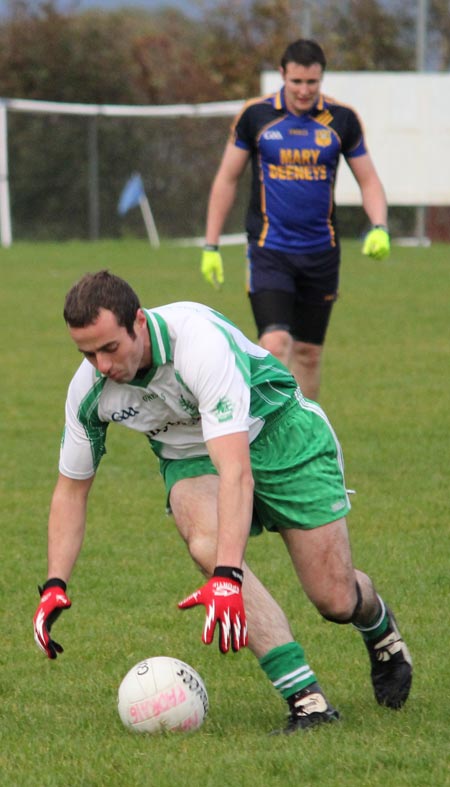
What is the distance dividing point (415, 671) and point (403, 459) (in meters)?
3.91

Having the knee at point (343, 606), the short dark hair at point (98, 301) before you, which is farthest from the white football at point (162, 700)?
the short dark hair at point (98, 301)

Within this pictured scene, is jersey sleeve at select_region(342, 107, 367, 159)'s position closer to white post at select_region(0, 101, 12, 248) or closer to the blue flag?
white post at select_region(0, 101, 12, 248)

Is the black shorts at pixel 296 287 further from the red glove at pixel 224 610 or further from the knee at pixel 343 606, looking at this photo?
the red glove at pixel 224 610

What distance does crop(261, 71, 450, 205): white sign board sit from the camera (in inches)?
1110

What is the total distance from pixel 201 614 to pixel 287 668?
156 centimetres

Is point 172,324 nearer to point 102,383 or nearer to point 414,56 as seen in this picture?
point 102,383

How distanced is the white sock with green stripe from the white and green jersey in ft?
2.25

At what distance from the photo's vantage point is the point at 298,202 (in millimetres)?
8977

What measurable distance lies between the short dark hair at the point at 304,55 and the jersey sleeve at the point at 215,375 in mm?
4372

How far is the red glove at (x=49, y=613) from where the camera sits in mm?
4488

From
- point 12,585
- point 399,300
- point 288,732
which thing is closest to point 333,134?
point 12,585

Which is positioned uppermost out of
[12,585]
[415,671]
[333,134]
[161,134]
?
[333,134]

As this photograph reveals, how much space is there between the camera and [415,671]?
205 inches

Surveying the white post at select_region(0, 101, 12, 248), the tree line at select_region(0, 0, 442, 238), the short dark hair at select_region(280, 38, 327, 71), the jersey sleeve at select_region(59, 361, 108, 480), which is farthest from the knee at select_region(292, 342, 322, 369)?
the tree line at select_region(0, 0, 442, 238)
